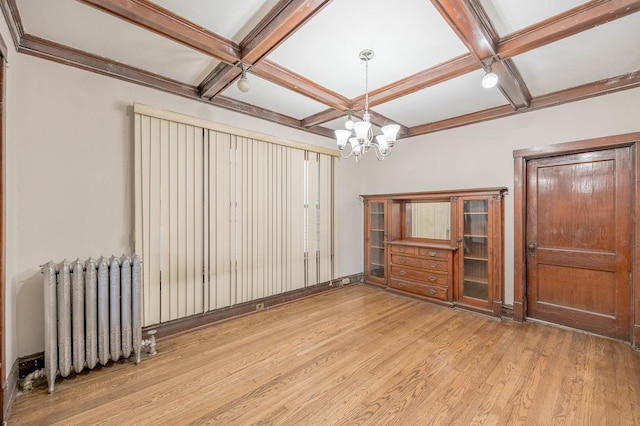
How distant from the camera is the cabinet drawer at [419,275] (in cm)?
405

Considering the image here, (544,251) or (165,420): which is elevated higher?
(544,251)

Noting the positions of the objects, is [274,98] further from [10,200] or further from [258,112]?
[10,200]

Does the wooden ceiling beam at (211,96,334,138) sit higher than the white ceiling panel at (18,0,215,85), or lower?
lower

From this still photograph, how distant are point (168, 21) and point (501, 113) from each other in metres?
3.88

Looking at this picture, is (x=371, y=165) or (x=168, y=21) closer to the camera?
(x=168, y=21)

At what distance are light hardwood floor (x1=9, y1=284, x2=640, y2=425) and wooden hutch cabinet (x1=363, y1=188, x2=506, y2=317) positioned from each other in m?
0.66

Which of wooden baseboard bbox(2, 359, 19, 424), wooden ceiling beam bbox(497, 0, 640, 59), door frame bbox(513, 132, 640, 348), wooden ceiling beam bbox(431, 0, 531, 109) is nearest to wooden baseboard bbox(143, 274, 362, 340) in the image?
wooden baseboard bbox(2, 359, 19, 424)

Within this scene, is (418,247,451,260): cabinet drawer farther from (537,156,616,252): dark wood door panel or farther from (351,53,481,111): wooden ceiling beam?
(351,53,481,111): wooden ceiling beam

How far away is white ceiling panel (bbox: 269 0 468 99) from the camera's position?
1.98m

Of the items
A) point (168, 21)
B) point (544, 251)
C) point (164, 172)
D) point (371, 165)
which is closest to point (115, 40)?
point (168, 21)

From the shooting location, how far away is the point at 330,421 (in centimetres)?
180

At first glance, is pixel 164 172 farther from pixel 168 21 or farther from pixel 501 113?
pixel 501 113

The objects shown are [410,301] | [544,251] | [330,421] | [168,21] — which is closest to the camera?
[330,421]

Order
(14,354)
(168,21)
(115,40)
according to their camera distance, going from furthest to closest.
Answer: (115,40)
(14,354)
(168,21)
